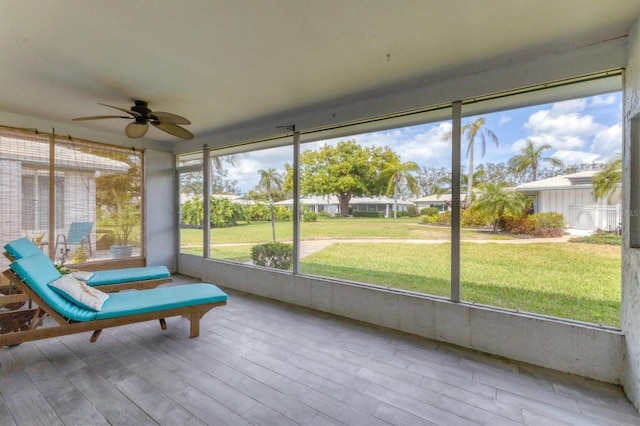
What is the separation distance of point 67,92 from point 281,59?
2664 mm

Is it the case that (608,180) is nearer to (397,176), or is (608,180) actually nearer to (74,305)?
(397,176)

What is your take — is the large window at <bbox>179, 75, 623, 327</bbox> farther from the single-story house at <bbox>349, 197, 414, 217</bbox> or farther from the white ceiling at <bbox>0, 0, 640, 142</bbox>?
the white ceiling at <bbox>0, 0, 640, 142</bbox>

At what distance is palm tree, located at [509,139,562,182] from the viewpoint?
298 cm

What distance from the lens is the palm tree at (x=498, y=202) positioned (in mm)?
3148

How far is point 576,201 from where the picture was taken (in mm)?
2713

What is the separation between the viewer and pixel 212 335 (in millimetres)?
3057

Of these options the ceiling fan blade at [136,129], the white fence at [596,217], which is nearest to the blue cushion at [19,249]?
the ceiling fan blade at [136,129]

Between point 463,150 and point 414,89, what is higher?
point 414,89

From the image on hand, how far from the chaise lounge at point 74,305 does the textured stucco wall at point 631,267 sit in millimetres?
3477

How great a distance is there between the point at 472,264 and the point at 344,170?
2490 mm

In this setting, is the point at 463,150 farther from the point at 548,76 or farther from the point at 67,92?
the point at 67,92

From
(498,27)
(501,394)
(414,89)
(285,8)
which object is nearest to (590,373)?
(501,394)

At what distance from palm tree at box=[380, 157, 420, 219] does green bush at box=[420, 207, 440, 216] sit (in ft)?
0.94

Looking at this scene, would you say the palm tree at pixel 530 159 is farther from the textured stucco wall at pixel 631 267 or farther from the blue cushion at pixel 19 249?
the blue cushion at pixel 19 249
